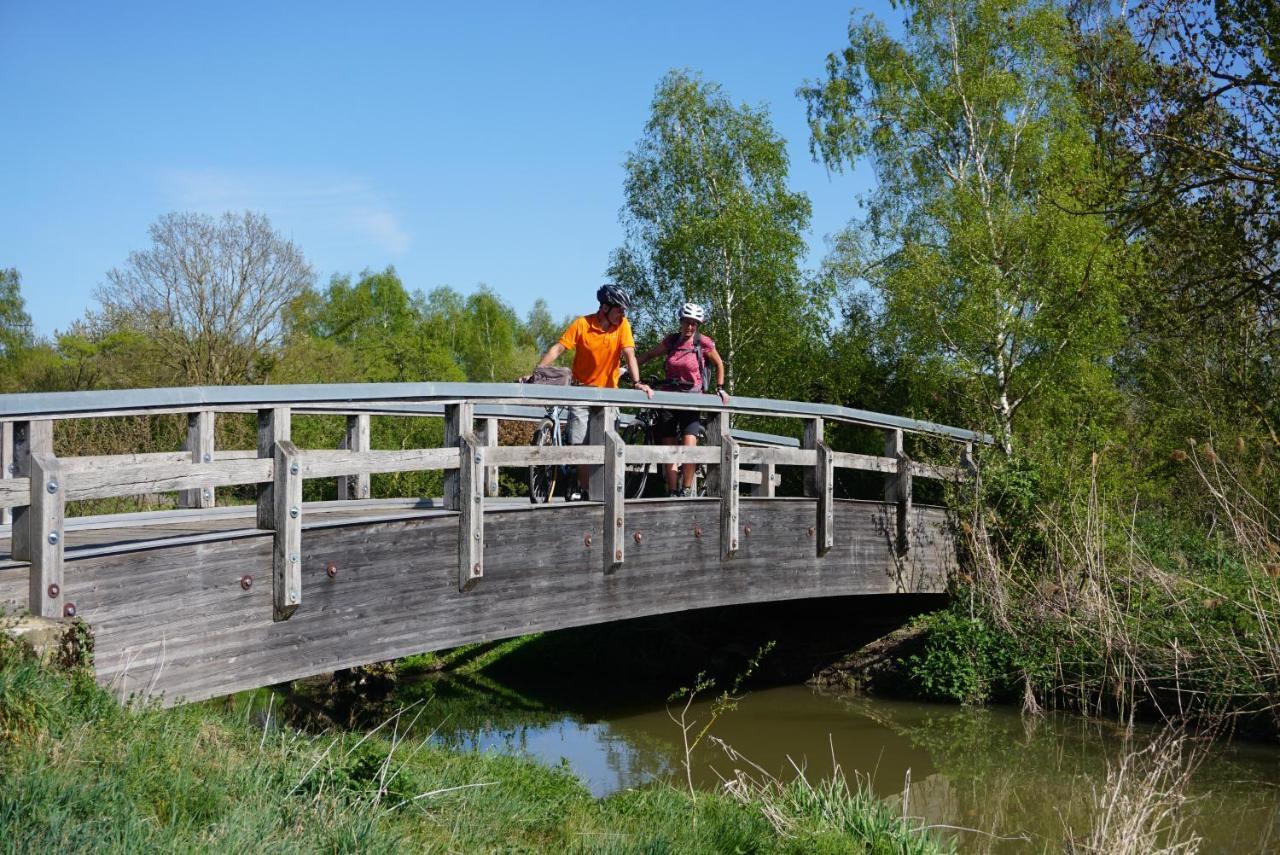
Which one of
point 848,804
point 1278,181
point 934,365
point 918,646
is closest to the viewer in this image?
point 848,804

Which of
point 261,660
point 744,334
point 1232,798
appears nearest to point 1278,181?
point 1232,798

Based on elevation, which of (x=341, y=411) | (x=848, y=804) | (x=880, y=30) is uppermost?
(x=880, y=30)

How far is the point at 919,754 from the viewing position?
1081 centimetres

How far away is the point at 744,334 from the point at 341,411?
57.1 feet

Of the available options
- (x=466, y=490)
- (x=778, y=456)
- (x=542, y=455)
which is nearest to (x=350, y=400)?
(x=466, y=490)

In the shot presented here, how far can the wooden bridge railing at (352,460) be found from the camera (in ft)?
19.1

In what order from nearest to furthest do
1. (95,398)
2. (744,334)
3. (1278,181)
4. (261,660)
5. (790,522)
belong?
(95,398) < (261,660) < (1278,181) < (790,522) < (744,334)

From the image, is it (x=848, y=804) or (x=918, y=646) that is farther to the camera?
(x=918, y=646)

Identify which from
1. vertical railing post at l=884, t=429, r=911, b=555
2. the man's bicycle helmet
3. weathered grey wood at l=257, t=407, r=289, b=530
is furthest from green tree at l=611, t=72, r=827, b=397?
weathered grey wood at l=257, t=407, r=289, b=530

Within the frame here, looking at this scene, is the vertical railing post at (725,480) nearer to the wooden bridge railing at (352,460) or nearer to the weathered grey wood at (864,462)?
the wooden bridge railing at (352,460)

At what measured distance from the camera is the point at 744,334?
26156 mm

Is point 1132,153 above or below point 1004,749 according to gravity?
above

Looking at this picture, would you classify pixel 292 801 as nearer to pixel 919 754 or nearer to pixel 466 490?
pixel 466 490

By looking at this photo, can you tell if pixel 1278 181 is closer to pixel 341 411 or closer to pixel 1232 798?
pixel 1232 798
